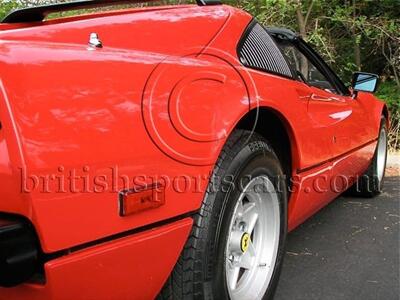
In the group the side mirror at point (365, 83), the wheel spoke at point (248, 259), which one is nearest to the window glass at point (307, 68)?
the side mirror at point (365, 83)

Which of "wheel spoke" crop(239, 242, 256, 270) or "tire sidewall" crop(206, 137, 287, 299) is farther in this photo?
"wheel spoke" crop(239, 242, 256, 270)

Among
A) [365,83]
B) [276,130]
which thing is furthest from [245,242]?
[365,83]

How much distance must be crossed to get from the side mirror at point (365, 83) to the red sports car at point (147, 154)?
167cm

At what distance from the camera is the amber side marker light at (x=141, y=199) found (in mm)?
1556

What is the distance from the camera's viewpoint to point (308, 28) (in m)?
8.96

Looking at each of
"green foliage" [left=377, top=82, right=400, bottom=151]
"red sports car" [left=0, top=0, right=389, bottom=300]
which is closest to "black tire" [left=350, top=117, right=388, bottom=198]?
"red sports car" [left=0, top=0, right=389, bottom=300]

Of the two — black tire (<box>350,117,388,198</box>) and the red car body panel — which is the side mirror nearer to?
black tire (<box>350,117,388,198</box>)

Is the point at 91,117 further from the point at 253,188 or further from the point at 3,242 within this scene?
the point at 253,188

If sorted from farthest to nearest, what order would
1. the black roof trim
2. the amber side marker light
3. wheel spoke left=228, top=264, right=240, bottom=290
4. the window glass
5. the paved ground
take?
1. the window glass
2. the paved ground
3. wheel spoke left=228, top=264, right=240, bottom=290
4. the black roof trim
5. the amber side marker light

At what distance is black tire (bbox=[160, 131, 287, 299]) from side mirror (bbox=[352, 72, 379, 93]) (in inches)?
93.3

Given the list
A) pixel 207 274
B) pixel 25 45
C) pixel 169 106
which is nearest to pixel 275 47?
pixel 169 106

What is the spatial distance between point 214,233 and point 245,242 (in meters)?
0.45

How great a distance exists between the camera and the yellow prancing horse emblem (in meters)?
2.27

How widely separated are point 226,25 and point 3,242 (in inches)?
57.7
